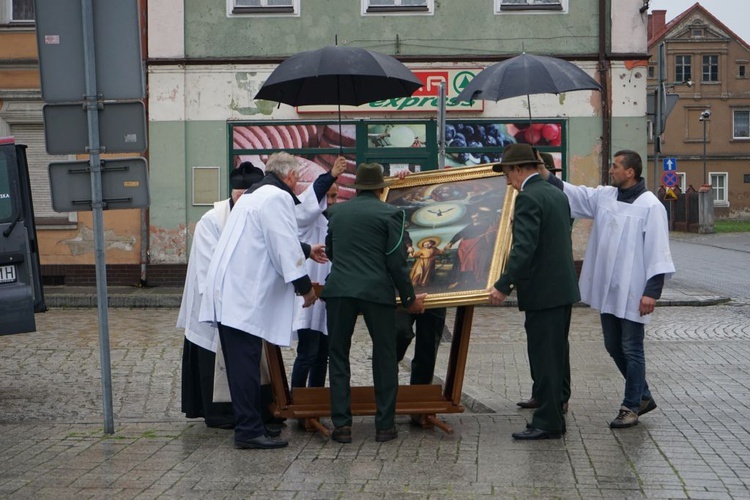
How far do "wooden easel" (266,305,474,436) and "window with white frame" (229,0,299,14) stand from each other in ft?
44.7

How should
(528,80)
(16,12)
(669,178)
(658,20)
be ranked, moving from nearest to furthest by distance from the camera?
(528,80) < (16,12) < (669,178) < (658,20)

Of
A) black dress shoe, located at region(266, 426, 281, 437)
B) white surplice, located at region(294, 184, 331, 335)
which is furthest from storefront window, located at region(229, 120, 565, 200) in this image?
black dress shoe, located at region(266, 426, 281, 437)

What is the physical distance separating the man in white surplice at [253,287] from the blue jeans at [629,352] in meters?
2.19

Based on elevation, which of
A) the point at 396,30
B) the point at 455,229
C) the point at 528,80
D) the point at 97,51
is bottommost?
the point at 455,229

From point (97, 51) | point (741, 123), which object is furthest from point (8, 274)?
point (741, 123)

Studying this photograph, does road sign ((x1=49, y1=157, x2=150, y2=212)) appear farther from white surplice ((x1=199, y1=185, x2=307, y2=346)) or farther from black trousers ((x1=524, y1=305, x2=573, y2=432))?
black trousers ((x1=524, y1=305, x2=573, y2=432))

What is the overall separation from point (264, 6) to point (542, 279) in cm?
1415

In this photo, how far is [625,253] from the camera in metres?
8.55

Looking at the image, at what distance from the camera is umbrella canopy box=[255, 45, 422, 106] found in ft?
31.5

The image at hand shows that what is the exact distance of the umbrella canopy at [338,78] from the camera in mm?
9594

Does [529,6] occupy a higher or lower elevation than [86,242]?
higher

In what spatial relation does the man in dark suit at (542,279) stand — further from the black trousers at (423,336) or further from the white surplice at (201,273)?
the white surplice at (201,273)

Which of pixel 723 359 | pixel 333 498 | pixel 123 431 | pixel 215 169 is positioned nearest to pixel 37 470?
pixel 123 431

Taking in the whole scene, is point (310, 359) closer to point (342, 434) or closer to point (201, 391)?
point (201, 391)
